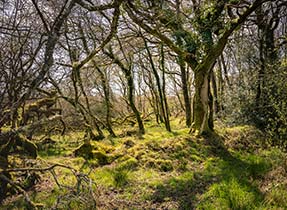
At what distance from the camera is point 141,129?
14391 millimetres

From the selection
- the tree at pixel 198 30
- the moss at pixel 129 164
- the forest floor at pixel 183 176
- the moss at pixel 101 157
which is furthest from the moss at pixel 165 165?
the tree at pixel 198 30

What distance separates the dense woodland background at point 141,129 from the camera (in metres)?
4.97

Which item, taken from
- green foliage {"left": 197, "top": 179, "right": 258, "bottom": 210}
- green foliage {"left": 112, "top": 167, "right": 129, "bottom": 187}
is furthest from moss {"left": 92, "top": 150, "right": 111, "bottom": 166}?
green foliage {"left": 197, "top": 179, "right": 258, "bottom": 210}

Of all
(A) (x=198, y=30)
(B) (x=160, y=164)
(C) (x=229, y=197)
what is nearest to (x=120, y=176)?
(B) (x=160, y=164)

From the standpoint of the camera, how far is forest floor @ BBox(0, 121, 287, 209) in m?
5.11

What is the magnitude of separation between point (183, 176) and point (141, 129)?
7.75 meters

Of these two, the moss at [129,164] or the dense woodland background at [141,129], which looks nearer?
the dense woodland background at [141,129]

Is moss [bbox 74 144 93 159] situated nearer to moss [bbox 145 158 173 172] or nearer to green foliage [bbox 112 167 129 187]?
green foliage [bbox 112 167 129 187]

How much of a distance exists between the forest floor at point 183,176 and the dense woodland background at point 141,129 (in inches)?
1.2

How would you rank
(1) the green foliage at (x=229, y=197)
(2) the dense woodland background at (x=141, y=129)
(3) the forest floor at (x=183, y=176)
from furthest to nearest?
(3) the forest floor at (x=183, y=176) < (2) the dense woodland background at (x=141, y=129) < (1) the green foliage at (x=229, y=197)

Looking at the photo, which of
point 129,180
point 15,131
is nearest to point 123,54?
point 129,180

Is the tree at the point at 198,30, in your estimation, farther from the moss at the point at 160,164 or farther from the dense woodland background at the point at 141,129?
the moss at the point at 160,164

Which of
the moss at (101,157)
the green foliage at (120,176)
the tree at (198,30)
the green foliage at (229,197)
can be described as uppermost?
the tree at (198,30)

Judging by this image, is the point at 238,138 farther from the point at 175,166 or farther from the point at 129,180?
the point at 129,180
